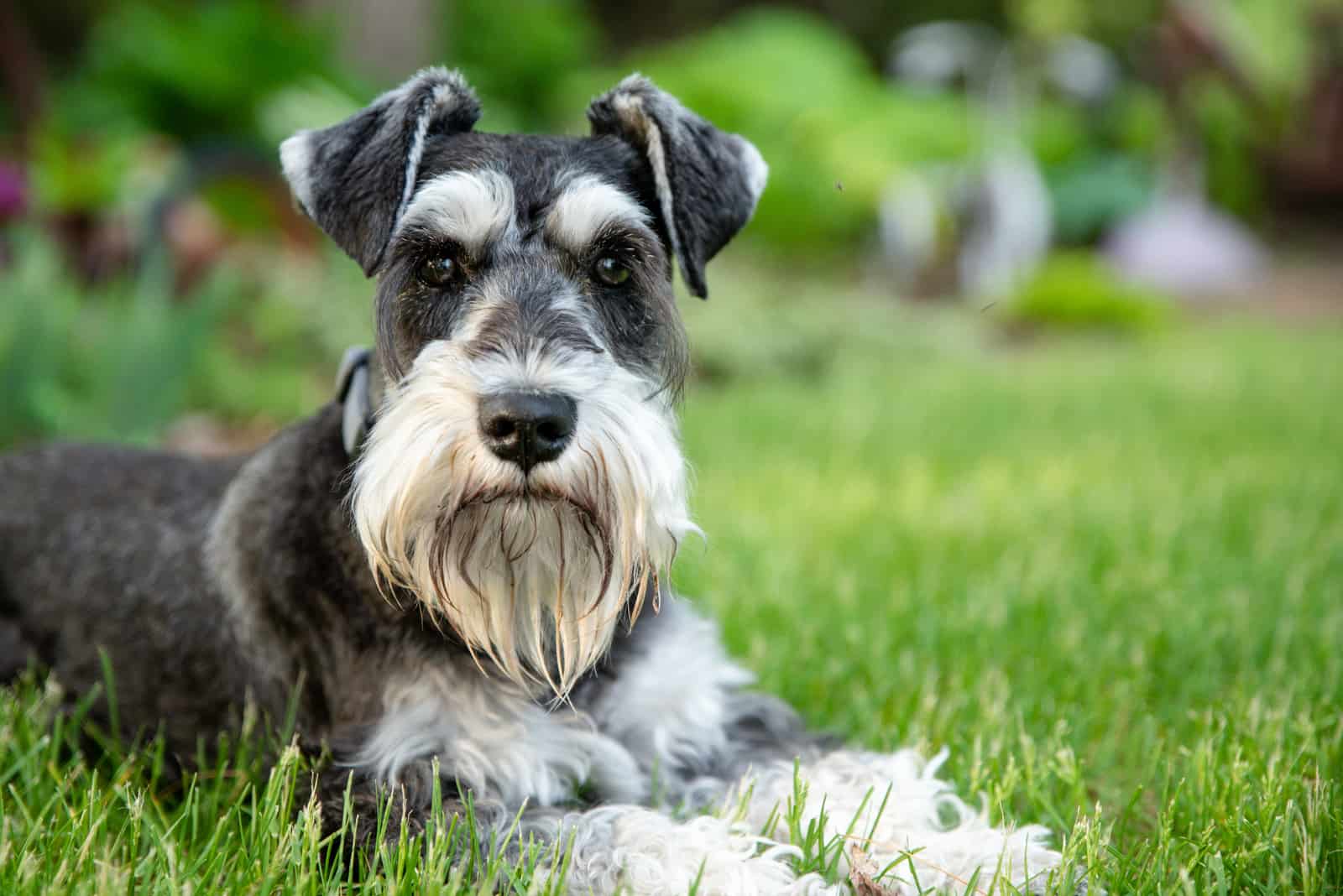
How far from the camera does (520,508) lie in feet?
7.26

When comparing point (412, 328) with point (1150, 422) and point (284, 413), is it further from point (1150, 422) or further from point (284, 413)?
point (1150, 422)

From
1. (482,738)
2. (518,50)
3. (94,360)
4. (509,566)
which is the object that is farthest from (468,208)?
(518,50)

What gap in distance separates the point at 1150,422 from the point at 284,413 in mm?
5044

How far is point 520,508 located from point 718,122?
34.8ft

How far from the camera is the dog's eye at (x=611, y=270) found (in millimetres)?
2596

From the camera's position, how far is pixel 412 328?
2.54 metres

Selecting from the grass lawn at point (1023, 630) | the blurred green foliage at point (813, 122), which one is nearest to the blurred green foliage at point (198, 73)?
the blurred green foliage at point (813, 122)

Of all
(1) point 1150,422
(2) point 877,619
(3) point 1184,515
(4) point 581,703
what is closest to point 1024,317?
(1) point 1150,422

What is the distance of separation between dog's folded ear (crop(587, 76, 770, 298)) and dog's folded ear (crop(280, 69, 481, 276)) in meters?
0.38

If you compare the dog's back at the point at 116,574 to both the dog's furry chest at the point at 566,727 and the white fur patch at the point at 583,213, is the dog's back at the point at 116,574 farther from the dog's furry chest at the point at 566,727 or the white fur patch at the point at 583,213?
the white fur patch at the point at 583,213

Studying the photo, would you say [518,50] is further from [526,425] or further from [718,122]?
[526,425]

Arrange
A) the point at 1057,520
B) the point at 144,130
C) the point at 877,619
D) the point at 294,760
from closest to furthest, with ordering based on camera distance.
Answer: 1. the point at 294,760
2. the point at 877,619
3. the point at 1057,520
4. the point at 144,130

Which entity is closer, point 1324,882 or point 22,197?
point 1324,882

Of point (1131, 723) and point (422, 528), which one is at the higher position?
point (422, 528)
